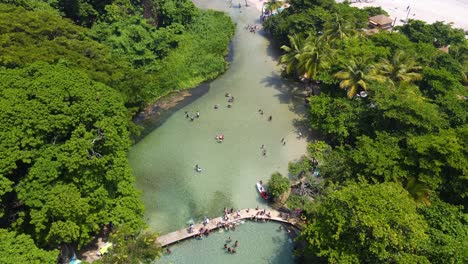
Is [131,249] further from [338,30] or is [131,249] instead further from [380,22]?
[380,22]

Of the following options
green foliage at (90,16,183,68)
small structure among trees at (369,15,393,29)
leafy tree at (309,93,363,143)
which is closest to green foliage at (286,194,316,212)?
leafy tree at (309,93,363,143)

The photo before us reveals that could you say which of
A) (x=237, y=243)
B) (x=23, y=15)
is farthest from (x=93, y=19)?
(x=237, y=243)

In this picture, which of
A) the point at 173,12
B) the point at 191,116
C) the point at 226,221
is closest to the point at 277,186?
the point at 226,221

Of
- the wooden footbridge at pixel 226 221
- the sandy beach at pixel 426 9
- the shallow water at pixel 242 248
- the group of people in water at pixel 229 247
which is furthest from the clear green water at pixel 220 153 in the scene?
the sandy beach at pixel 426 9

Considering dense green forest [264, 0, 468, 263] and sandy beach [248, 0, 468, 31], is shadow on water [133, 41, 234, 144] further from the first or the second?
sandy beach [248, 0, 468, 31]

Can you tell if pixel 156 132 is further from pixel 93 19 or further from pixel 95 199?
pixel 93 19

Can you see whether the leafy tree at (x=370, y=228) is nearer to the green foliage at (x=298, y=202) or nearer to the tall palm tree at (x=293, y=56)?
the green foliage at (x=298, y=202)
